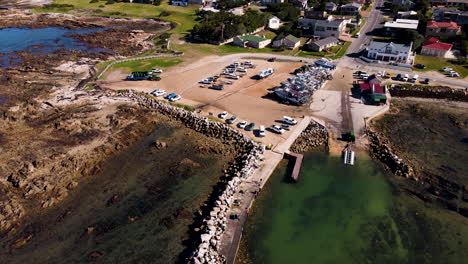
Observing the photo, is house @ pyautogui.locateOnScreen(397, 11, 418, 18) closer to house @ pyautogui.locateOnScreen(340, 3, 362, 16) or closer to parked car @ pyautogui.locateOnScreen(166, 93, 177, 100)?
house @ pyautogui.locateOnScreen(340, 3, 362, 16)

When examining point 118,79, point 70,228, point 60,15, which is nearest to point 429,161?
point 70,228

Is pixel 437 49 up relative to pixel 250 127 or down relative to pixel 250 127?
up

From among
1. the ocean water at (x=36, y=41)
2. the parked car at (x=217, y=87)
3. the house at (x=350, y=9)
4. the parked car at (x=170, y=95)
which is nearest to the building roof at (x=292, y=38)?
the parked car at (x=217, y=87)

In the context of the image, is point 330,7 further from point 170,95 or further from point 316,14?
point 170,95

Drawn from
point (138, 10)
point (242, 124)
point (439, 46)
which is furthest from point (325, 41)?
point (138, 10)

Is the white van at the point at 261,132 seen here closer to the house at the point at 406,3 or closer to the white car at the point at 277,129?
the white car at the point at 277,129

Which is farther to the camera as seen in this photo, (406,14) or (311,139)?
(406,14)
